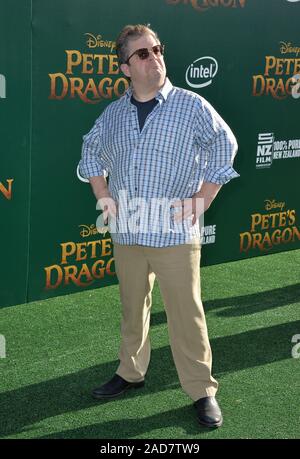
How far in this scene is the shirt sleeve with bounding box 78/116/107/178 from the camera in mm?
3711

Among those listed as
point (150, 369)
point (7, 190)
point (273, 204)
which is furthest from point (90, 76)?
point (273, 204)

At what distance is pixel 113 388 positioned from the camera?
4.02 meters

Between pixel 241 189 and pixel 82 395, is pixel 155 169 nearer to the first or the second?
pixel 82 395

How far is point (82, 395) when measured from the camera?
405cm

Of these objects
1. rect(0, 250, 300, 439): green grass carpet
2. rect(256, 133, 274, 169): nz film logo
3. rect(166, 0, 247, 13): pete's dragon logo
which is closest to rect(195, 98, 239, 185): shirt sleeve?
rect(0, 250, 300, 439): green grass carpet

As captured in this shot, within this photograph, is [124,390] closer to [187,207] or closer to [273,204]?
[187,207]

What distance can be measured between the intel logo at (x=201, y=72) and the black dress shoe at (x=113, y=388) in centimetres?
280

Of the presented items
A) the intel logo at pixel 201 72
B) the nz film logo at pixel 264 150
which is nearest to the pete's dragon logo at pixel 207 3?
the intel logo at pixel 201 72

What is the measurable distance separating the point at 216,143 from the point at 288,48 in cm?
356

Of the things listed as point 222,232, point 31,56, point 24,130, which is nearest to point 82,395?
point 24,130

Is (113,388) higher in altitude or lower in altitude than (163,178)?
lower

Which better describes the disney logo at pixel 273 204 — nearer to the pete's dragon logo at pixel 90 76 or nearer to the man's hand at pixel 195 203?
the pete's dragon logo at pixel 90 76

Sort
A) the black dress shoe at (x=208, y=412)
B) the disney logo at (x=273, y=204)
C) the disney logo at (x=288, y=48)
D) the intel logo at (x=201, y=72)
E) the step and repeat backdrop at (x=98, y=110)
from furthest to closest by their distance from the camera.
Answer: the disney logo at (x=273, y=204) → the disney logo at (x=288, y=48) → the intel logo at (x=201, y=72) → the step and repeat backdrop at (x=98, y=110) → the black dress shoe at (x=208, y=412)

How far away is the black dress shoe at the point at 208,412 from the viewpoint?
3672mm
